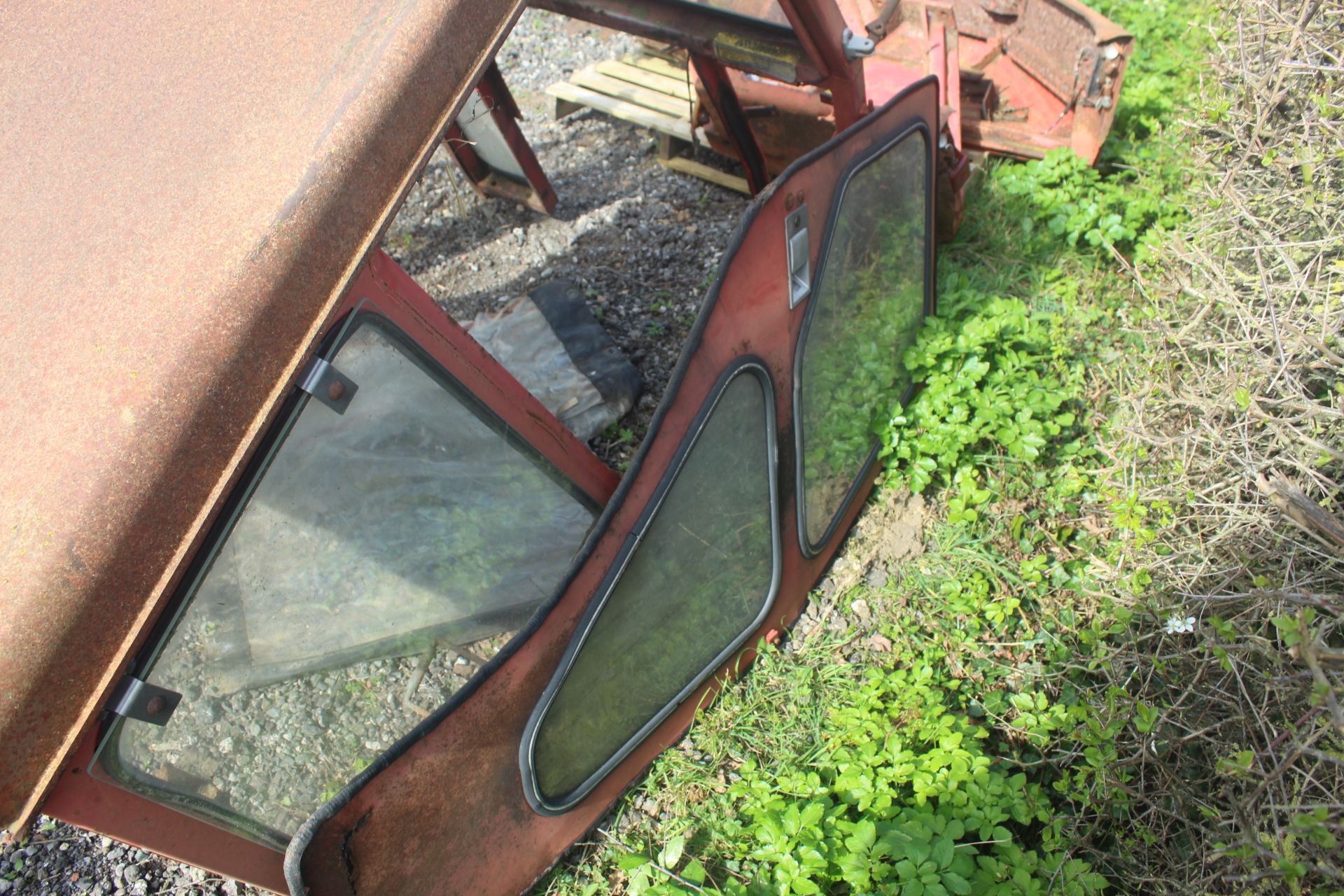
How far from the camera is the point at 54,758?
1.28 meters

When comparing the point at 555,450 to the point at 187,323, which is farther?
Result: the point at 555,450

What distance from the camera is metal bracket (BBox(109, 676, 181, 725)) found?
136cm

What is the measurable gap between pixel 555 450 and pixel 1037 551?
5.27 ft

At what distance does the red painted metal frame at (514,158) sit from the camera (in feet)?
12.8

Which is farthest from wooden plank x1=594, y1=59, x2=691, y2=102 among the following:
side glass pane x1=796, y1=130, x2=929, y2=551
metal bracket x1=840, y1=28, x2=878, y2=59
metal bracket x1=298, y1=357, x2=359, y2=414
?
metal bracket x1=298, y1=357, x2=359, y2=414

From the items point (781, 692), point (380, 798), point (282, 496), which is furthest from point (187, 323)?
point (781, 692)

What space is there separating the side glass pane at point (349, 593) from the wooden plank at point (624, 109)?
275cm

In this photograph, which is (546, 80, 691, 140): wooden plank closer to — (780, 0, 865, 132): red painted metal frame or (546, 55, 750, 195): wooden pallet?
(546, 55, 750, 195): wooden pallet

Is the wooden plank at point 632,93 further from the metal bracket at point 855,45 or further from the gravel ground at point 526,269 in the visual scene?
the metal bracket at point 855,45

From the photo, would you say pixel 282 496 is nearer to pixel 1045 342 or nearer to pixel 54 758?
pixel 54 758

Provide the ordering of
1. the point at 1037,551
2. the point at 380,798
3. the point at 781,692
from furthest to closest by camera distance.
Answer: the point at 1037,551 < the point at 781,692 < the point at 380,798

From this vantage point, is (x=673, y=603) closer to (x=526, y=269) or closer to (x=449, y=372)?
(x=449, y=372)

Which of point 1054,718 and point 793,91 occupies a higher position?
point 793,91

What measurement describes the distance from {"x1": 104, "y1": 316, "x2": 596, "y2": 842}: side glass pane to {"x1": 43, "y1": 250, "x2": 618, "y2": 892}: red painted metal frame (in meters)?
0.03
